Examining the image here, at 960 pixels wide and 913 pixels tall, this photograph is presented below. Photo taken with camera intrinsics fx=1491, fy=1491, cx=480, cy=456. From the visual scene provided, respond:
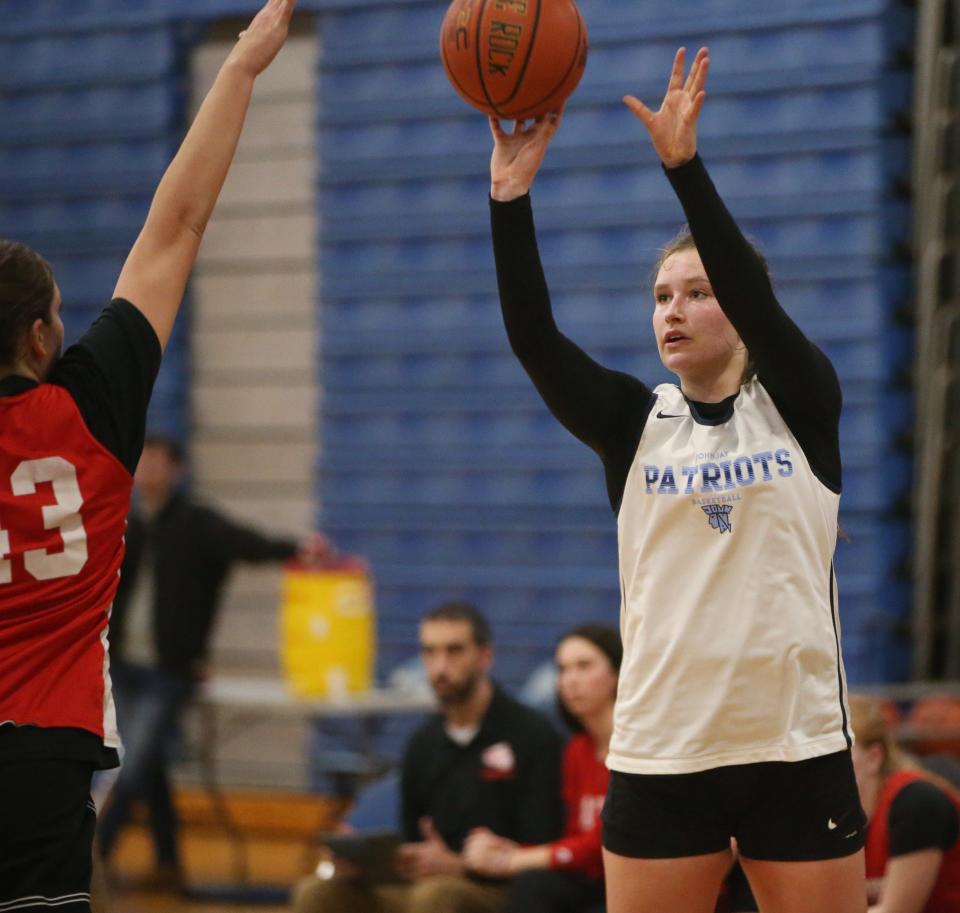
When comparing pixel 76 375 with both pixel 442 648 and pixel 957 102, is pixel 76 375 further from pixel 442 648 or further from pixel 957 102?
pixel 957 102

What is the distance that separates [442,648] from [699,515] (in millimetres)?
2634

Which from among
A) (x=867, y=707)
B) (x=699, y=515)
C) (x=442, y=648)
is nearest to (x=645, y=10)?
(x=442, y=648)

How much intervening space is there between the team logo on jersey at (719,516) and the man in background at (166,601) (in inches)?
166

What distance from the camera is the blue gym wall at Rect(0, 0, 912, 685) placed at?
22.1ft

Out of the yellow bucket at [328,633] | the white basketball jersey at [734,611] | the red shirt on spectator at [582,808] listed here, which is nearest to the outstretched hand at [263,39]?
the white basketball jersey at [734,611]

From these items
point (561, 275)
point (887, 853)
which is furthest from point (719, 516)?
point (561, 275)

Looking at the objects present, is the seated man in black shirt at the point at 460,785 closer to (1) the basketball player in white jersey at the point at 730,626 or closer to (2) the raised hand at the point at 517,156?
(1) the basketball player in white jersey at the point at 730,626

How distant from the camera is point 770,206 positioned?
687cm

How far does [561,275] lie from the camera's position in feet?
24.2

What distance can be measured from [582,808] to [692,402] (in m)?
2.24

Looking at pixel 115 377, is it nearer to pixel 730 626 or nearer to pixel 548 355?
pixel 548 355

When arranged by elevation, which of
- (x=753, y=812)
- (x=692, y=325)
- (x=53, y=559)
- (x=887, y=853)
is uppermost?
(x=692, y=325)

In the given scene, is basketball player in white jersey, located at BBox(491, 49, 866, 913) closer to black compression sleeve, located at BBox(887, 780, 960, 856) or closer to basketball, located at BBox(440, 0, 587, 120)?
basketball, located at BBox(440, 0, 587, 120)

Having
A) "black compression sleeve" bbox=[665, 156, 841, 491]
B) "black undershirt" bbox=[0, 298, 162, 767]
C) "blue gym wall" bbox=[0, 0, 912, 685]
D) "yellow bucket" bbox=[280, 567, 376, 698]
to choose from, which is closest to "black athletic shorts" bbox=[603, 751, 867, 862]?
"black compression sleeve" bbox=[665, 156, 841, 491]
